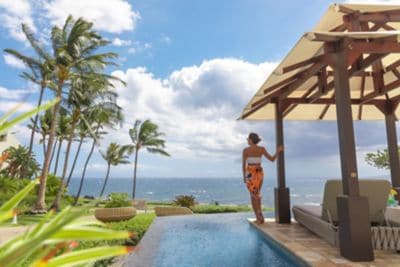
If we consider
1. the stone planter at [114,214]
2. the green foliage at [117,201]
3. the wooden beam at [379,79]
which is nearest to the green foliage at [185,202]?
the green foliage at [117,201]

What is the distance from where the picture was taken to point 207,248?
189 inches

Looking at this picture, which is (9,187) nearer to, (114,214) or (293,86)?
(114,214)

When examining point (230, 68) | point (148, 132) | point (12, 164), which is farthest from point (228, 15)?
point (12, 164)

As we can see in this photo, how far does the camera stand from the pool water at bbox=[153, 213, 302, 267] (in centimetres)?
407

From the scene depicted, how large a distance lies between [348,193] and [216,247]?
2157 mm

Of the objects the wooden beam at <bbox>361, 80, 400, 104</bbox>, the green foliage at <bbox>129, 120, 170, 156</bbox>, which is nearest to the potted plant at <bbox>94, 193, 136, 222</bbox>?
the wooden beam at <bbox>361, 80, 400, 104</bbox>

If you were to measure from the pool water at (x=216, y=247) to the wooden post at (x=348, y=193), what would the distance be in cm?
73

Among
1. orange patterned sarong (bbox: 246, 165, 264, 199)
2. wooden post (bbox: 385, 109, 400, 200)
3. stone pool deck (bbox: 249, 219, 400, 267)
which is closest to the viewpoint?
stone pool deck (bbox: 249, 219, 400, 267)

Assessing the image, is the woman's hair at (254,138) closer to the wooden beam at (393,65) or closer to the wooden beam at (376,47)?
the wooden beam at (376,47)

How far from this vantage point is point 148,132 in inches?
1275

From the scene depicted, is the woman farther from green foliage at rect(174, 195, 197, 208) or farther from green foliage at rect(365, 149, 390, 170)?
green foliage at rect(365, 149, 390, 170)

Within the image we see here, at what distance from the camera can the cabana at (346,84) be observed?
364 centimetres

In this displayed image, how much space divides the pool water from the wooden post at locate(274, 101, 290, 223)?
745 mm

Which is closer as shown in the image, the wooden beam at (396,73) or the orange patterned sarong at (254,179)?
the wooden beam at (396,73)
